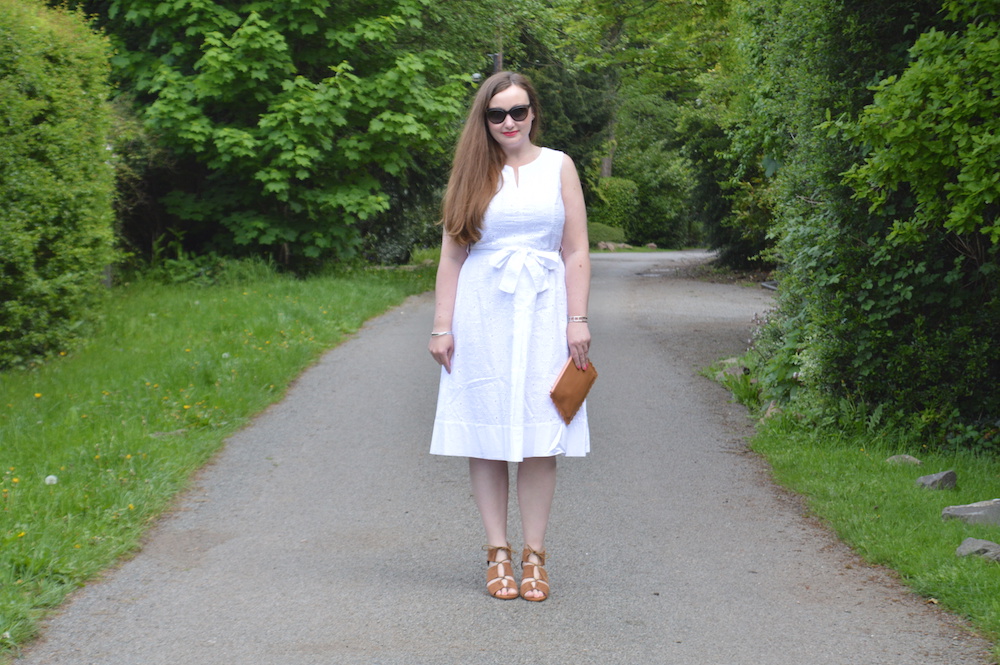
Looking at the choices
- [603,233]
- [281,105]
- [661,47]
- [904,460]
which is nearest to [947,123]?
[904,460]

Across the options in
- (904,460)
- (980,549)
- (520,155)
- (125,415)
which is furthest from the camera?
(125,415)

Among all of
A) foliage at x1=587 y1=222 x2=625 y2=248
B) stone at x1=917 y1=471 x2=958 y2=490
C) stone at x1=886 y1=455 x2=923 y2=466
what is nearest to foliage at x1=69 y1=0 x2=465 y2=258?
stone at x1=886 y1=455 x2=923 y2=466

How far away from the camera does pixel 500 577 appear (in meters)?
4.25

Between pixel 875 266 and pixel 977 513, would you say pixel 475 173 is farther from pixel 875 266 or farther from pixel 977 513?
pixel 875 266

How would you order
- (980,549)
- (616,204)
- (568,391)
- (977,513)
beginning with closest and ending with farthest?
1. (568,391)
2. (980,549)
3. (977,513)
4. (616,204)

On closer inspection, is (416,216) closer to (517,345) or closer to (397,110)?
(397,110)

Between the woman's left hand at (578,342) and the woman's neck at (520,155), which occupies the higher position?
the woman's neck at (520,155)

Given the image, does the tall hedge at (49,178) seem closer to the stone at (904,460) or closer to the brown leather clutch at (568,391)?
the brown leather clutch at (568,391)

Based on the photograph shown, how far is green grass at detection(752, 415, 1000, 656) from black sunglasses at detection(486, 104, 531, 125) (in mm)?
2461

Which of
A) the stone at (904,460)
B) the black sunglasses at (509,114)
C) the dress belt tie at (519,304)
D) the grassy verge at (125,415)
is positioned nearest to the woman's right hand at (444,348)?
the dress belt tie at (519,304)

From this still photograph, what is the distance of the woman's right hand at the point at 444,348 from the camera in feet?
14.0

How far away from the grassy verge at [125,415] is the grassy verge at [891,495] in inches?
134

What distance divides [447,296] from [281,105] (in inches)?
487

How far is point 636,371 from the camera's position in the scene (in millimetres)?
10453
